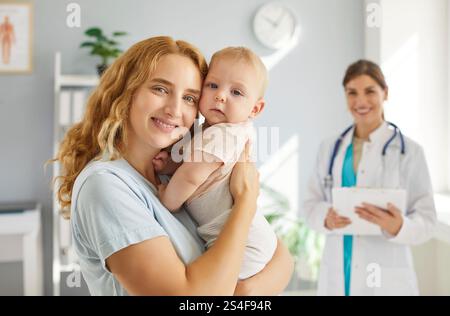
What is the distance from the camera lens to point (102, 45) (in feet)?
5.03

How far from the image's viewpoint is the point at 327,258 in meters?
1.20

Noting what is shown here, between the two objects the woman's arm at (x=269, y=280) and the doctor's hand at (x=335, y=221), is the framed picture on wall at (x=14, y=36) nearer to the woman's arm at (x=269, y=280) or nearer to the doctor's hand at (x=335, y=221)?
the doctor's hand at (x=335, y=221)

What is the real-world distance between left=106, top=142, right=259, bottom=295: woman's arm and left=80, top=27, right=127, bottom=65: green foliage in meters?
1.16

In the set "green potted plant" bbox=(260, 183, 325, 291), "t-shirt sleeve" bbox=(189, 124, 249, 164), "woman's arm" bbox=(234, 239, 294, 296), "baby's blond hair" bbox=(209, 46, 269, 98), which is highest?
"baby's blond hair" bbox=(209, 46, 269, 98)

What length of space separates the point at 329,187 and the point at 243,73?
692 millimetres

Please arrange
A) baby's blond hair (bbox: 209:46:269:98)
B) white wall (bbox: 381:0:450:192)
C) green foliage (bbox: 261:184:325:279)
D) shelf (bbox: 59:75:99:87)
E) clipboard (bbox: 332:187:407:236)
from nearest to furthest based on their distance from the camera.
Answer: baby's blond hair (bbox: 209:46:269:98) < clipboard (bbox: 332:187:407:236) < white wall (bbox: 381:0:450:192) < shelf (bbox: 59:75:99:87) < green foliage (bbox: 261:184:325:279)

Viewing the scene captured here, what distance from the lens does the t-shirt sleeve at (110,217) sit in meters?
0.44

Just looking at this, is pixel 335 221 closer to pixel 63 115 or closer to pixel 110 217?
pixel 110 217

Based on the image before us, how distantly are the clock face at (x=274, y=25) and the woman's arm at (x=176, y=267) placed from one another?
1082 mm

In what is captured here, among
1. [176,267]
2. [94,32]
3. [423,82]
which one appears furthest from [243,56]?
[94,32]

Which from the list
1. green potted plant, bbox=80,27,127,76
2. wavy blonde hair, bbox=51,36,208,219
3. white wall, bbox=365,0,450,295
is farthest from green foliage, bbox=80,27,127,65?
wavy blonde hair, bbox=51,36,208,219

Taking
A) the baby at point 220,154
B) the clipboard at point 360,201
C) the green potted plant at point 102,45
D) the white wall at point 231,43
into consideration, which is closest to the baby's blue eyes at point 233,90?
the baby at point 220,154

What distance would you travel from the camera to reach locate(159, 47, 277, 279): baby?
500 mm

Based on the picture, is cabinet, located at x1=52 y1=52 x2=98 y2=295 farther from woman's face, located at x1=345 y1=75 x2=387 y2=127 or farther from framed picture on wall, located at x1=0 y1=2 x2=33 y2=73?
woman's face, located at x1=345 y1=75 x2=387 y2=127
